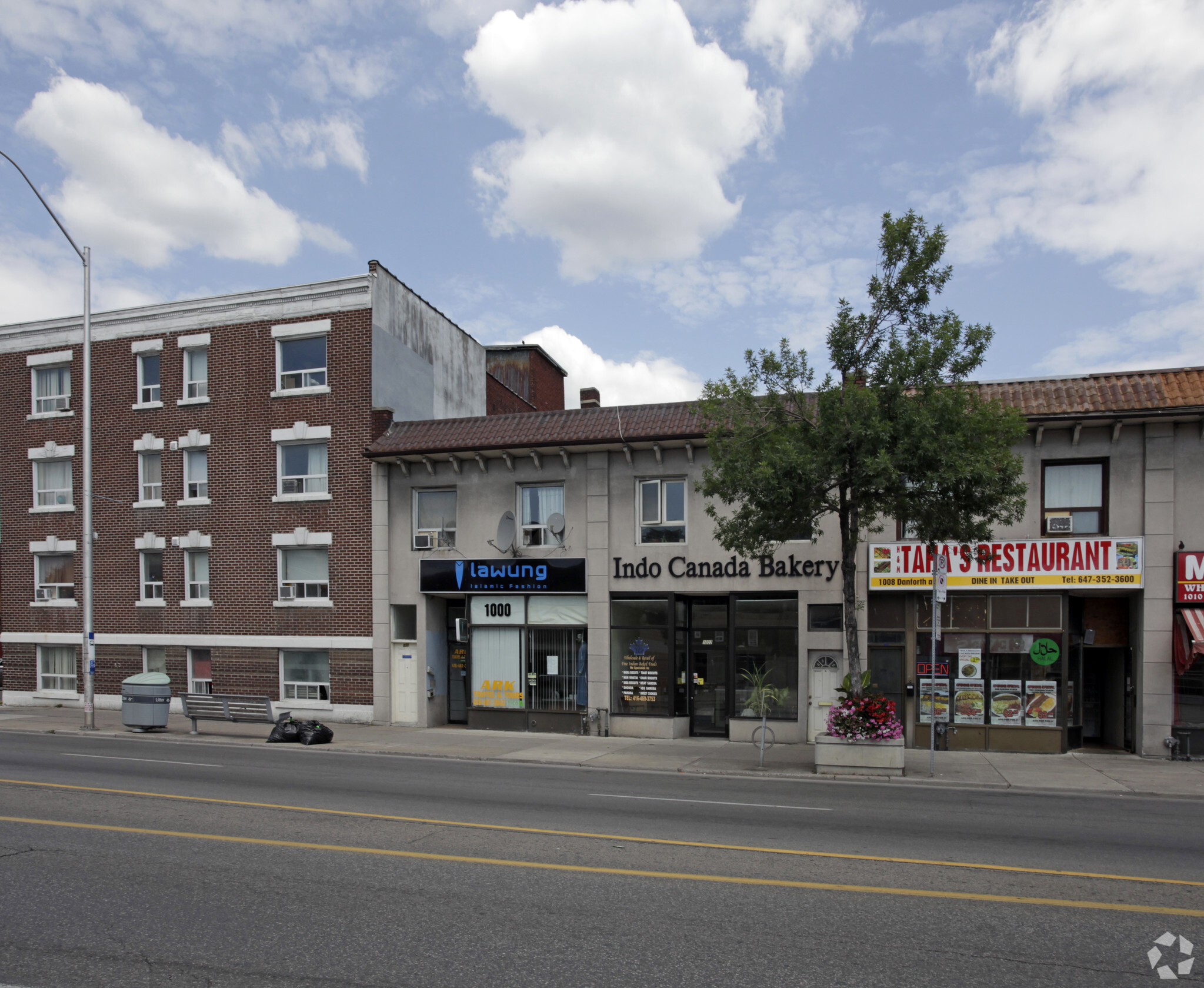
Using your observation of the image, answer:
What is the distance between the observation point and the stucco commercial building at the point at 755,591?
17.8m

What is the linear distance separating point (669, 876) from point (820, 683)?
12.0 metres

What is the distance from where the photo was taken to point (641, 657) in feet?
68.9

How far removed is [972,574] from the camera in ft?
60.8

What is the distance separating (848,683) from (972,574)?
4.24 metres

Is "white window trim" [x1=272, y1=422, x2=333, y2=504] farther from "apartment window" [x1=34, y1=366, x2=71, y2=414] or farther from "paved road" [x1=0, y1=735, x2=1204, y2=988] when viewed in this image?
"paved road" [x1=0, y1=735, x2=1204, y2=988]

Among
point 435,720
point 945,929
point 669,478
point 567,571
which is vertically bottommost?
point 435,720

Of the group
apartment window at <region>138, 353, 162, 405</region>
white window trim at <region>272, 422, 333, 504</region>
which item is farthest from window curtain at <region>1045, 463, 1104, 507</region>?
apartment window at <region>138, 353, 162, 405</region>

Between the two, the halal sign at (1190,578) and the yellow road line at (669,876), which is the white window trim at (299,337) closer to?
the yellow road line at (669,876)

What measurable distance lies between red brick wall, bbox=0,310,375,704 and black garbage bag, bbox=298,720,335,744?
353cm

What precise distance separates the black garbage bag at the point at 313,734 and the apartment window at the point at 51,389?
14470mm

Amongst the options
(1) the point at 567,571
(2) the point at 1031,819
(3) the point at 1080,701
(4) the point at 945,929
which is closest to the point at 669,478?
(1) the point at 567,571

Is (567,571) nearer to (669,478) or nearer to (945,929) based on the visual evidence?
(669,478)

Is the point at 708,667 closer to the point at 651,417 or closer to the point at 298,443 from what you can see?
the point at 651,417

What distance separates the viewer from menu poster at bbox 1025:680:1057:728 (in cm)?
1819
